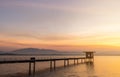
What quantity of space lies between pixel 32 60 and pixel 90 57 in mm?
55617

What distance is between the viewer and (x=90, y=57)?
3735 inches

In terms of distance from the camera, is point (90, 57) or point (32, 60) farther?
point (90, 57)

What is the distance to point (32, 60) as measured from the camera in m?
42.6
